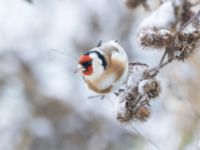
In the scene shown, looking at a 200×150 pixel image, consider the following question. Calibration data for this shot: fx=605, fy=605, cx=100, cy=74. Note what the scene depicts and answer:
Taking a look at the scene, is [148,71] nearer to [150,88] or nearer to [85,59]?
[150,88]

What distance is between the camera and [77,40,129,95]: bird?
4.09 feet

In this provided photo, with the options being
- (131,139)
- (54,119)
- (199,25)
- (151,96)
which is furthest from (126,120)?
(54,119)

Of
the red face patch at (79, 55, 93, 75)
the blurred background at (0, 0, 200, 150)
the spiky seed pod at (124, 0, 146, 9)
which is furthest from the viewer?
the blurred background at (0, 0, 200, 150)

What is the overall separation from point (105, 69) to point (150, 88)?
0.10m

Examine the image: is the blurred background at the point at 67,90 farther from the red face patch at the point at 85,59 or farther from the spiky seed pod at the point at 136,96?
the red face patch at the point at 85,59

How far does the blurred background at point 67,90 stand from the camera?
3.51 meters

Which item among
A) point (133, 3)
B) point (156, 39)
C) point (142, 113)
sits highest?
point (133, 3)

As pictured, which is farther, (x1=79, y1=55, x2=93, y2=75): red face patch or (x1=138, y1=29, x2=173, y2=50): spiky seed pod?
(x1=138, y1=29, x2=173, y2=50): spiky seed pod

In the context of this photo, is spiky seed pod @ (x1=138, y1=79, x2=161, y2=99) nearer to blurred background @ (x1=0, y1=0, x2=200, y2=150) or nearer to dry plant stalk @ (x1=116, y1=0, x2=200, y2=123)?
dry plant stalk @ (x1=116, y1=0, x2=200, y2=123)

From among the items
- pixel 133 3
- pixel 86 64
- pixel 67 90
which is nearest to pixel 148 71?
pixel 86 64

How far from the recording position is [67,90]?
170 inches

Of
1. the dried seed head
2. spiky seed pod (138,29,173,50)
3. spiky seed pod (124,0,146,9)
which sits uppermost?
spiky seed pod (124,0,146,9)

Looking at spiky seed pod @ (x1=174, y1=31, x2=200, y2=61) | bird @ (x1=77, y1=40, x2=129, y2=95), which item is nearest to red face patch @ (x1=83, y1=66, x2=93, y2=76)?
bird @ (x1=77, y1=40, x2=129, y2=95)

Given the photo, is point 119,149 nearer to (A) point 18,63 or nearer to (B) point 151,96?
(A) point 18,63
